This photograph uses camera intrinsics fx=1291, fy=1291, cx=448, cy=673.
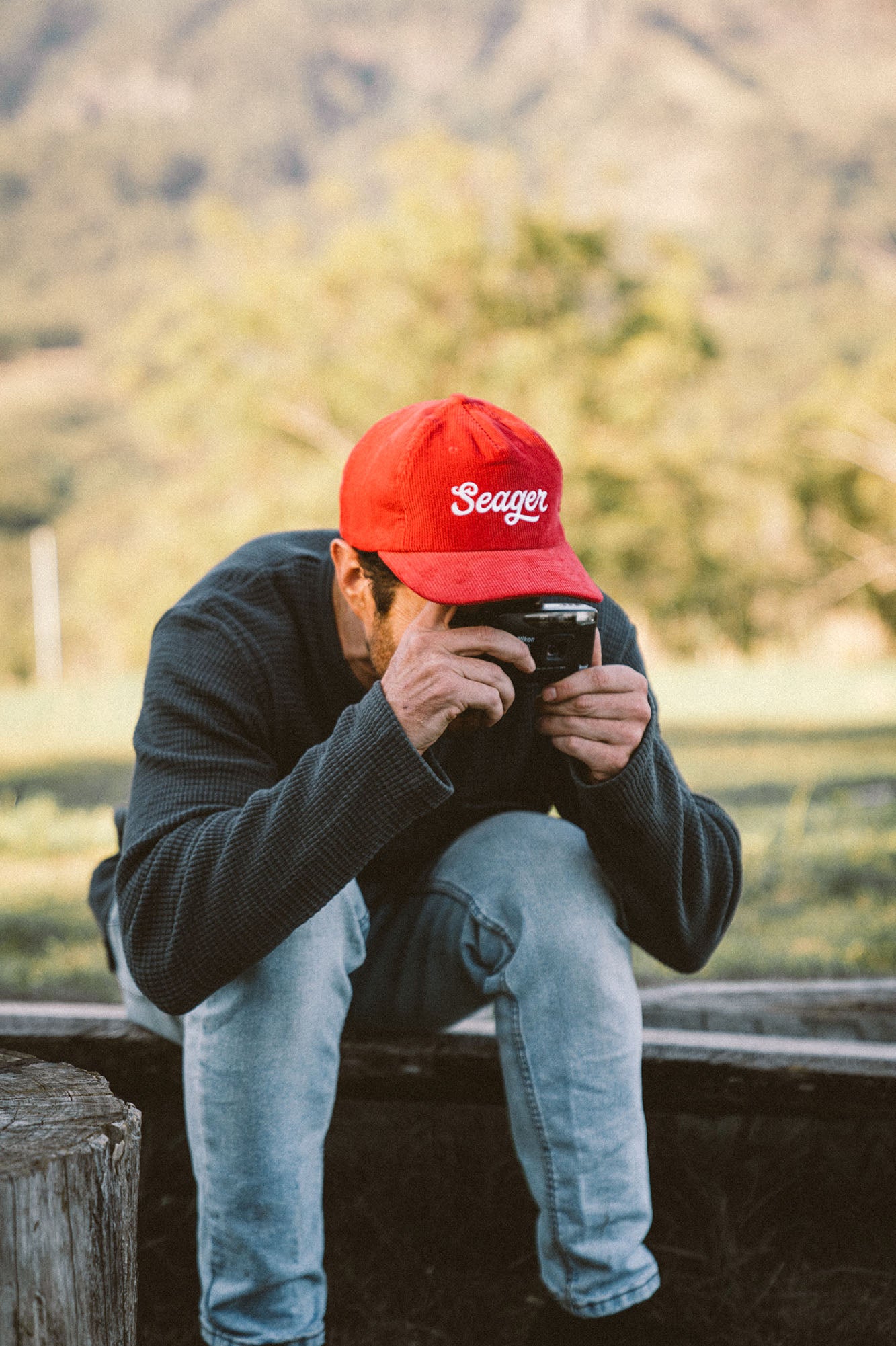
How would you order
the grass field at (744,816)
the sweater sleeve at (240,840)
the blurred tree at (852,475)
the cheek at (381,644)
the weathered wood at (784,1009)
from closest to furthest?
1. the sweater sleeve at (240,840)
2. the cheek at (381,644)
3. the weathered wood at (784,1009)
4. the grass field at (744,816)
5. the blurred tree at (852,475)

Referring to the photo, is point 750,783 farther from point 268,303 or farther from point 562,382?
point 268,303

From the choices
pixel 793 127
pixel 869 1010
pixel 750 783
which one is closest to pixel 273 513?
pixel 750 783

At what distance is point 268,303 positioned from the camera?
78.2 feet

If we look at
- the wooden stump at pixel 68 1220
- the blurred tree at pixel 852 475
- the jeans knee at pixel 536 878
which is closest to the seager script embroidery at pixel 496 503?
the jeans knee at pixel 536 878

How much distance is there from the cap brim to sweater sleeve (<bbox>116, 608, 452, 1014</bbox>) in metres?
0.19

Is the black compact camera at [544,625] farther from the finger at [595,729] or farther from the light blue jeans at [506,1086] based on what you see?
the light blue jeans at [506,1086]

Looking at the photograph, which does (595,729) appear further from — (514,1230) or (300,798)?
(514,1230)

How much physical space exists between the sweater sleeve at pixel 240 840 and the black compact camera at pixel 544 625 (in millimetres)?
206

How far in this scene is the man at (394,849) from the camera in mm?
1576

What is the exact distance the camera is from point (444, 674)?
1.59m

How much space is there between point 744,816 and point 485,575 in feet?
16.9

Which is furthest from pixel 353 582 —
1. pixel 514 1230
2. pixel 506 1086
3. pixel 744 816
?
pixel 744 816

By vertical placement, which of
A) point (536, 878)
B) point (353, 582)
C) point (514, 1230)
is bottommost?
point (514, 1230)

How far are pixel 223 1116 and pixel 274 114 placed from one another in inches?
7475
